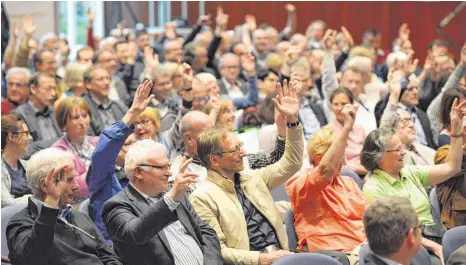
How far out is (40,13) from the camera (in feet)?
42.0

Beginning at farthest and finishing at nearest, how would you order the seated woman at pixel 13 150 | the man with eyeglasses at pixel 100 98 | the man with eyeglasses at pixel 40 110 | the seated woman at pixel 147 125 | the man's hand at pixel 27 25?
the man's hand at pixel 27 25, the man with eyeglasses at pixel 100 98, the man with eyeglasses at pixel 40 110, the seated woman at pixel 147 125, the seated woman at pixel 13 150

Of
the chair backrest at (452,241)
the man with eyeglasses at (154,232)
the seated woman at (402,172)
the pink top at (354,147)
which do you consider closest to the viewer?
the man with eyeglasses at (154,232)

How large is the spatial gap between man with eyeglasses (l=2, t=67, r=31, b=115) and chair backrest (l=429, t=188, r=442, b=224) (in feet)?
11.4

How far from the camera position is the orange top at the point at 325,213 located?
4.34 metres

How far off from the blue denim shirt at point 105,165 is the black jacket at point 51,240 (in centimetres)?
40

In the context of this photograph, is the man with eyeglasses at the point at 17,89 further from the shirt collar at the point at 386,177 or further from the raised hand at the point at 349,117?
the raised hand at the point at 349,117

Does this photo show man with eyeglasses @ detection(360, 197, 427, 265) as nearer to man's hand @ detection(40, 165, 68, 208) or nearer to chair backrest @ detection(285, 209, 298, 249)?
man's hand @ detection(40, 165, 68, 208)

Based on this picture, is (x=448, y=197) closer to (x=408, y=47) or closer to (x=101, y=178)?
(x=101, y=178)

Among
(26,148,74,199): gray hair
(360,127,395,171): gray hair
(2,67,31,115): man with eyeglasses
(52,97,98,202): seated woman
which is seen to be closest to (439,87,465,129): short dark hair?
(360,127,395,171): gray hair

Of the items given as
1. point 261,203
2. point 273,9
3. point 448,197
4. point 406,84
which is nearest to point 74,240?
point 261,203

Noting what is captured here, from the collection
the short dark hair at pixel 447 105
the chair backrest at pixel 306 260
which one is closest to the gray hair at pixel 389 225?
the chair backrest at pixel 306 260

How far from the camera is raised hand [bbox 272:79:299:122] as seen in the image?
446 centimetres

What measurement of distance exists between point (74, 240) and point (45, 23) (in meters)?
9.47

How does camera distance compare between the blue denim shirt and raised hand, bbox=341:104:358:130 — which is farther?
the blue denim shirt
